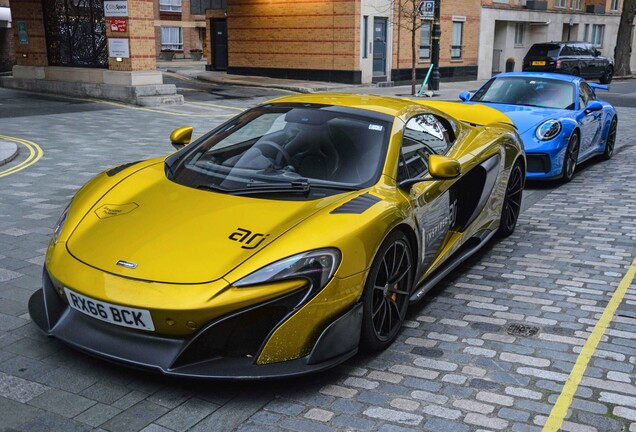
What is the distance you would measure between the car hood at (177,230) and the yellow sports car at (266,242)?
11 mm

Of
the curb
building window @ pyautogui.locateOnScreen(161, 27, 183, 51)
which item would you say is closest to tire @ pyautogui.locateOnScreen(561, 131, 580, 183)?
the curb

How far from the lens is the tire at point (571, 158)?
366 inches

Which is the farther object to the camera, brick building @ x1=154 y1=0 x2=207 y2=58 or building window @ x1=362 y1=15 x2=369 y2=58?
brick building @ x1=154 y1=0 x2=207 y2=58

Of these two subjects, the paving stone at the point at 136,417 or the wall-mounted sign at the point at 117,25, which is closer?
the paving stone at the point at 136,417

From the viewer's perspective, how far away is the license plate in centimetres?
334

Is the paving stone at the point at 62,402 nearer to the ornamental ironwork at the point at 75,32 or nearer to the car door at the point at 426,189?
the car door at the point at 426,189

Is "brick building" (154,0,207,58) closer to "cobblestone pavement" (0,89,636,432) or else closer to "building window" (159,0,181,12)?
"building window" (159,0,181,12)

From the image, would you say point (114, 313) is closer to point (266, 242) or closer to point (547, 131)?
point (266, 242)

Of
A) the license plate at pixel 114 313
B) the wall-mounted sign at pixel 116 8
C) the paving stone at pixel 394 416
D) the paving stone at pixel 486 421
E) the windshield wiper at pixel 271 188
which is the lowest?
the paving stone at pixel 486 421

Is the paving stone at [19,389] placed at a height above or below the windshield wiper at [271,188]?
below

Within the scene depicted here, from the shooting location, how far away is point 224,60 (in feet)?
106

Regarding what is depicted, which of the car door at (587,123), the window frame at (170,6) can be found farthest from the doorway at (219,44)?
the car door at (587,123)

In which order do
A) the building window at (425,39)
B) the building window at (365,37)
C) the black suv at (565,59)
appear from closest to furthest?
the building window at (365,37), the building window at (425,39), the black suv at (565,59)

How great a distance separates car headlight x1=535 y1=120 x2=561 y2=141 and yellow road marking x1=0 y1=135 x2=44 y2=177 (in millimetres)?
7148
